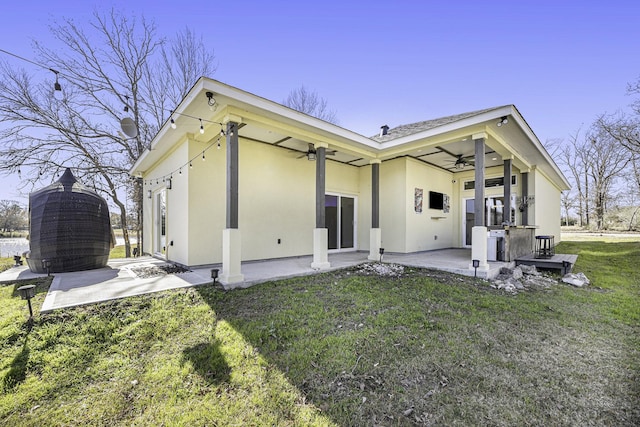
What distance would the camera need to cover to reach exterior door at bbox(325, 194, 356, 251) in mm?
8078

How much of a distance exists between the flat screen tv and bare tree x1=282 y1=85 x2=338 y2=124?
1085cm

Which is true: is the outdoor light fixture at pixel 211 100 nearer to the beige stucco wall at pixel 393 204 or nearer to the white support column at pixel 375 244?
the white support column at pixel 375 244

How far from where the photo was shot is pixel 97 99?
1114 centimetres

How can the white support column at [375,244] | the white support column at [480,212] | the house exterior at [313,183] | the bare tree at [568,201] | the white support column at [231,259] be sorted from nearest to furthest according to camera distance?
the white support column at [231,259], the house exterior at [313,183], the white support column at [480,212], the white support column at [375,244], the bare tree at [568,201]

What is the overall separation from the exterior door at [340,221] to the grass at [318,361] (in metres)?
4.09

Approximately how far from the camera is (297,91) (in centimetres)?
1733

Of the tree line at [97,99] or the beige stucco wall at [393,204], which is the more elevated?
the tree line at [97,99]

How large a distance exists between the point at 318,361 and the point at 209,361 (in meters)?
1.03

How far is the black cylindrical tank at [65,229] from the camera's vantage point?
504 cm

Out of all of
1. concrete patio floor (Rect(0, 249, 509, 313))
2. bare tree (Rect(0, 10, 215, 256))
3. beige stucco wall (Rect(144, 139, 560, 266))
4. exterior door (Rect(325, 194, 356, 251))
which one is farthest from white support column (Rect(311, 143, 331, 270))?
bare tree (Rect(0, 10, 215, 256))

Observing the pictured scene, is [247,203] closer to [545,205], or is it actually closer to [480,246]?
[480,246]

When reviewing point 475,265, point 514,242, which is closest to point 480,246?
point 475,265

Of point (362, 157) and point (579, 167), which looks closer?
point (362, 157)

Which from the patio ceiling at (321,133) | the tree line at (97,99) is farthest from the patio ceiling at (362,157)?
the tree line at (97,99)
